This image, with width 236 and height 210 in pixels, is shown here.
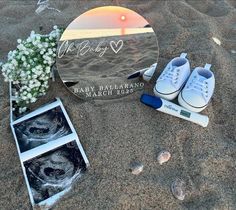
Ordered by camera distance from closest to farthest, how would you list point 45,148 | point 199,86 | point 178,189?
point 178,189 → point 45,148 → point 199,86

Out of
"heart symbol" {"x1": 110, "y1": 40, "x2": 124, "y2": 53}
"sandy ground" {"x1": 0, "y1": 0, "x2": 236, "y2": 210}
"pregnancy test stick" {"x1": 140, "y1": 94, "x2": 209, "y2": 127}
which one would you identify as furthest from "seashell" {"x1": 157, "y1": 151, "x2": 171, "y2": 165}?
"heart symbol" {"x1": 110, "y1": 40, "x2": 124, "y2": 53}

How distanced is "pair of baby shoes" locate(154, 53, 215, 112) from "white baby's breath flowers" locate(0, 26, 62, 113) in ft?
1.62

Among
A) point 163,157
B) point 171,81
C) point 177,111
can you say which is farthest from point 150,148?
point 171,81

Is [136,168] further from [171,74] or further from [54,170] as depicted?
[171,74]

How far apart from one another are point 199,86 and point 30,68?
2.40ft

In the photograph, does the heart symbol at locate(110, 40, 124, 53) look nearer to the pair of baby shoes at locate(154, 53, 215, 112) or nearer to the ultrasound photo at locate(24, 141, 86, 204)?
the pair of baby shoes at locate(154, 53, 215, 112)

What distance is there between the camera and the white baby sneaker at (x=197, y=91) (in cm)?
171

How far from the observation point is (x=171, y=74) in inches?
70.5

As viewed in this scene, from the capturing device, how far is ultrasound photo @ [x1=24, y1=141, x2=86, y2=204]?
5.06 ft

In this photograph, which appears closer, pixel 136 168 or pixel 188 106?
pixel 136 168

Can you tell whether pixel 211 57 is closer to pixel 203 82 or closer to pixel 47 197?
pixel 203 82

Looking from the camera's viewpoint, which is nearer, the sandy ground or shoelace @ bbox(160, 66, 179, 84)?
the sandy ground

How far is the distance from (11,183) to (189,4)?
60.3 inches

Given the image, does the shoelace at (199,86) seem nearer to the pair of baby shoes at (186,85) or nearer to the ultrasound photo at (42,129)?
the pair of baby shoes at (186,85)
